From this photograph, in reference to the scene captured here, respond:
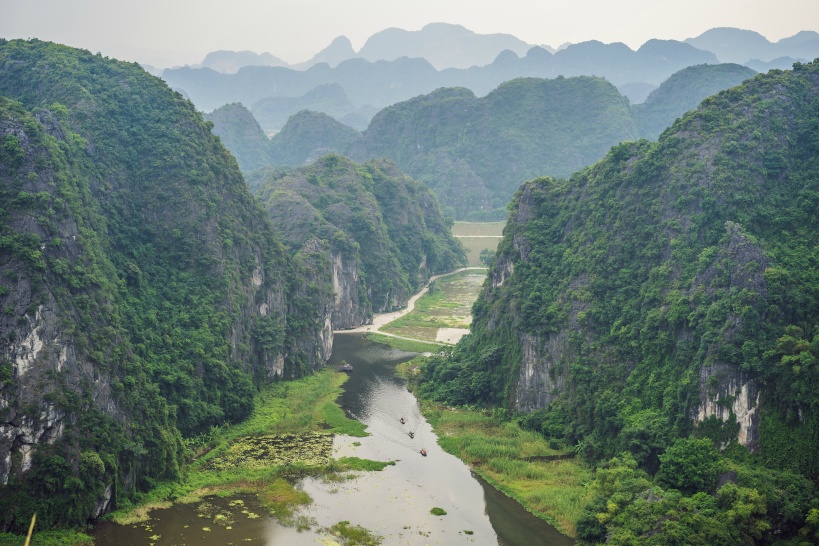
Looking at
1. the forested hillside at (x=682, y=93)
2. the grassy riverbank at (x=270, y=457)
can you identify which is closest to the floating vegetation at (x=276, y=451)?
the grassy riverbank at (x=270, y=457)

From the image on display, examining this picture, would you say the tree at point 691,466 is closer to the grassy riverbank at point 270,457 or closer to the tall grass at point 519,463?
the tall grass at point 519,463

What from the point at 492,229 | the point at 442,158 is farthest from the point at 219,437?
the point at 442,158

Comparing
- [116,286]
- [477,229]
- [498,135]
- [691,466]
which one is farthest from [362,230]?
[498,135]

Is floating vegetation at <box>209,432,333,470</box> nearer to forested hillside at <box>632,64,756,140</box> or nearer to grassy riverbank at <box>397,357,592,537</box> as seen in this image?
grassy riverbank at <box>397,357,592,537</box>

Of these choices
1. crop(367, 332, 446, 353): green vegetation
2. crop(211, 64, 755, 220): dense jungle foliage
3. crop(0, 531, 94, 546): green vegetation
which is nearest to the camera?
crop(0, 531, 94, 546): green vegetation

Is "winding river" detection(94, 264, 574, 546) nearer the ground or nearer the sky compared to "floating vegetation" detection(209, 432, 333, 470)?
nearer the ground

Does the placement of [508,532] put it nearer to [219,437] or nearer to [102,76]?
[219,437]

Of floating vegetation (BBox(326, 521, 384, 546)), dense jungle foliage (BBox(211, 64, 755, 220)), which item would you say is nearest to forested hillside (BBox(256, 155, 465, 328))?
floating vegetation (BBox(326, 521, 384, 546))
